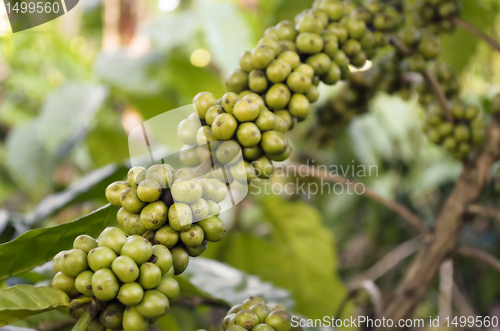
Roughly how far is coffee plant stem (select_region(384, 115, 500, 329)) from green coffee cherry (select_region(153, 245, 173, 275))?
599mm

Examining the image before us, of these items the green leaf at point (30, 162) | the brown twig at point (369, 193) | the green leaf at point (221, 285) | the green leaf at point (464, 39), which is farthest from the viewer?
the green leaf at point (30, 162)

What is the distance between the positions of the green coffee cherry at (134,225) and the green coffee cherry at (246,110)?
14 cm

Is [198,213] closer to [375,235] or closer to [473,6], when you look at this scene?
[473,6]

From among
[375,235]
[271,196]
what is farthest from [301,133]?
[375,235]

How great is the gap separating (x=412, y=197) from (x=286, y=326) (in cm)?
126

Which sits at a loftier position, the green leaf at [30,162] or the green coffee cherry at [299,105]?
the green leaf at [30,162]

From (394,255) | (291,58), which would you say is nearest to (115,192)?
(291,58)

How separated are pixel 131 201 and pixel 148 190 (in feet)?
0.07

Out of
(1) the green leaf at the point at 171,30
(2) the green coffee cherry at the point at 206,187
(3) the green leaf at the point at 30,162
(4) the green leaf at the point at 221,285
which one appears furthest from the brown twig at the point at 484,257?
(3) the green leaf at the point at 30,162

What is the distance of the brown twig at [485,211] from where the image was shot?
2.28 feet

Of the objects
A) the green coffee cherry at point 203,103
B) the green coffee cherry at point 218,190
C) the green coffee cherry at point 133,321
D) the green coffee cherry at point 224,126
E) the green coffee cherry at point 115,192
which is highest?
the green coffee cherry at point 203,103

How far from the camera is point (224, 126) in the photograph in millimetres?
415

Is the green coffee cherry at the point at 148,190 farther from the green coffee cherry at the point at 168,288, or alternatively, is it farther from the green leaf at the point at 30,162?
the green leaf at the point at 30,162

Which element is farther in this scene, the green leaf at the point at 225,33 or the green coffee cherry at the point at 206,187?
the green leaf at the point at 225,33
